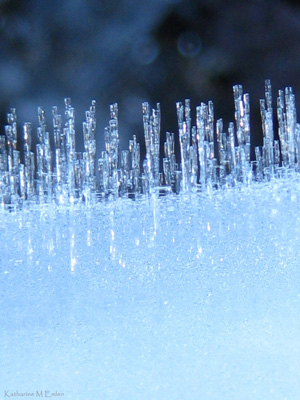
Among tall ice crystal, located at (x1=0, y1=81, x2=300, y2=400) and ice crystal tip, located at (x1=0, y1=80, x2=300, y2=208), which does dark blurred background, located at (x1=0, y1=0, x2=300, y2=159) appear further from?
tall ice crystal, located at (x1=0, y1=81, x2=300, y2=400)

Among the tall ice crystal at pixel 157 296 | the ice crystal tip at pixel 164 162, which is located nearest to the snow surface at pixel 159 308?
the tall ice crystal at pixel 157 296

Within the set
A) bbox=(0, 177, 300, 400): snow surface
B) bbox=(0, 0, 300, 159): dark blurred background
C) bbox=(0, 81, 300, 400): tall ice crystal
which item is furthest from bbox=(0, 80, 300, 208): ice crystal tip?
bbox=(0, 0, 300, 159): dark blurred background

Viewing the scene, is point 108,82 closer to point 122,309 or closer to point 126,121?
point 126,121

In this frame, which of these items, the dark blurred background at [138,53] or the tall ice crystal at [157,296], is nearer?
the tall ice crystal at [157,296]

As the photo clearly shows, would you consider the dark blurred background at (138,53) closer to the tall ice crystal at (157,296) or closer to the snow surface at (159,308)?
the tall ice crystal at (157,296)

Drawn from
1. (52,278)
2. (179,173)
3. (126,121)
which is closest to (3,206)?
(179,173)

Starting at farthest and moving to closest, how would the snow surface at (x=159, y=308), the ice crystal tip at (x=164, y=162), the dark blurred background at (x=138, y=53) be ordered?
the dark blurred background at (x=138, y=53) < the ice crystal tip at (x=164, y=162) < the snow surface at (x=159, y=308)
